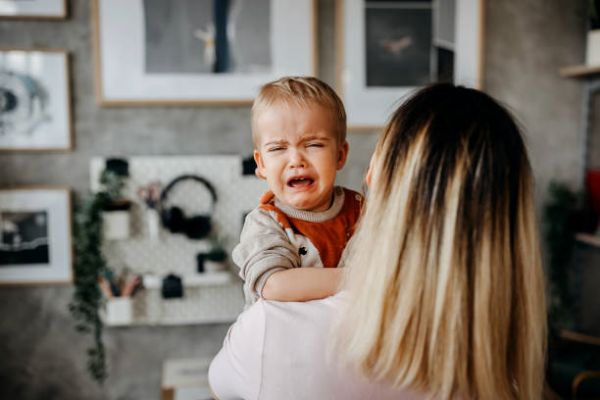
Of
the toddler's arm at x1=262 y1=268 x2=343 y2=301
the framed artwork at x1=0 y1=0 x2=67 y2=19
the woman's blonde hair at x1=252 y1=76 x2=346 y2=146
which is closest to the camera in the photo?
the toddler's arm at x1=262 y1=268 x2=343 y2=301

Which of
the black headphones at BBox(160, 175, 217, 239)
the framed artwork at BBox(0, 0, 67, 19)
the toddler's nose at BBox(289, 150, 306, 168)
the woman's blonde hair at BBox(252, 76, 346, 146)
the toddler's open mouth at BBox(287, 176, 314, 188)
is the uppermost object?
the framed artwork at BBox(0, 0, 67, 19)

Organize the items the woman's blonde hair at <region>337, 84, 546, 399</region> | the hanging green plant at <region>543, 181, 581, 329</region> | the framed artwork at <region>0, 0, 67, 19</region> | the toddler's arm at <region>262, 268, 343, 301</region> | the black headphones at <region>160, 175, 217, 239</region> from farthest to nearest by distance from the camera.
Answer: the hanging green plant at <region>543, 181, 581, 329</region>, the black headphones at <region>160, 175, 217, 239</region>, the framed artwork at <region>0, 0, 67, 19</region>, the toddler's arm at <region>262, 268, 343, 301</region>, the woman's blonde hair at <region>337, 84, 546, 399</region>

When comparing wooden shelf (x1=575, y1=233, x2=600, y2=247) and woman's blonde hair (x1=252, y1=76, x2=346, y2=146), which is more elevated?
woman's blonde hair (x1=252, y1=76, x2=346, y2=146)

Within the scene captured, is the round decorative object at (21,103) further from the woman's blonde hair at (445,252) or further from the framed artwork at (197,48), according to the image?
the woman's blonde hair at (445,252)

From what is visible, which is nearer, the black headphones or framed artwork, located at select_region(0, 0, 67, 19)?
framed artwork, located at select_region(0, 0, 67, 19)

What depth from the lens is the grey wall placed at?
243cm

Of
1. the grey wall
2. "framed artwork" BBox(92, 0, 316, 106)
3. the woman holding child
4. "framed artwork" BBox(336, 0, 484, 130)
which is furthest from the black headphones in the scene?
the woman holding child

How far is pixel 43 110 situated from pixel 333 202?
178 centimetres

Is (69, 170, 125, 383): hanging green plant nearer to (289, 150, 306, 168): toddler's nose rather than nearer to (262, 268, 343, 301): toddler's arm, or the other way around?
(289, 150, 306, 168): toddler's nose

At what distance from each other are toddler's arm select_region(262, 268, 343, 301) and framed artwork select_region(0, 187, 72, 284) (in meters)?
1.84

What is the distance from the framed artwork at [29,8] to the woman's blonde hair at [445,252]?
2110mm

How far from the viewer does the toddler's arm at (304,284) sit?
884 mm

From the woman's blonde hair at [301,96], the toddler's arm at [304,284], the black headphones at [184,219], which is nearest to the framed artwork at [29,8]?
the black headphones at [184,219]

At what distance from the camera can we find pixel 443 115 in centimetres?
74
